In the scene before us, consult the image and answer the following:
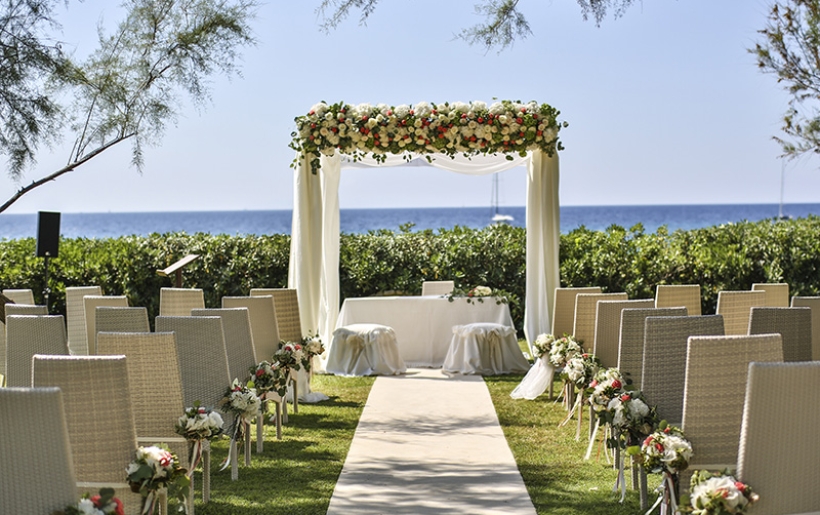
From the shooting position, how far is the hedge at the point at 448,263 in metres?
11.2

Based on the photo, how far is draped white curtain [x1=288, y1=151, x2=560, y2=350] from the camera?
9.20m

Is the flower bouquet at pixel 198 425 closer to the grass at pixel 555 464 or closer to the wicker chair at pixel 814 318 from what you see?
the grass at pixel 555 464

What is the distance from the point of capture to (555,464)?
5.65 m

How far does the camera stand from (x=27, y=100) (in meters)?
6.77

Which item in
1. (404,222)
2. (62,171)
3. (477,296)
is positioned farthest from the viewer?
(404,222)

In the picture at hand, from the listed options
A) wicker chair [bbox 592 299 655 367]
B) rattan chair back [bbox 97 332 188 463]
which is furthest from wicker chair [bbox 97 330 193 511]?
wicker chair [bbox 592 299 655 367]

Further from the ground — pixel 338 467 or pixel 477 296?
pixel 477 296

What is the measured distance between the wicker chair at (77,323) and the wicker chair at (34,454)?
15.6ft

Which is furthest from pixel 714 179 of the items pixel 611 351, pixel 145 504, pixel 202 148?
pixel 145 504

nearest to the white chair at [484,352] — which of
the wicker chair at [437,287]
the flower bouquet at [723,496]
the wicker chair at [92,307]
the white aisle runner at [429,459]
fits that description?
the white aisle runner at [429,459]

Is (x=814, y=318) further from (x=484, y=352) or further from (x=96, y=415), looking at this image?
(x=96, y=415)

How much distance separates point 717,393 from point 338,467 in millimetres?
2601

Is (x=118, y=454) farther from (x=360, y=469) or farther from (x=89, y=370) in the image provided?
(x=360, y=469)

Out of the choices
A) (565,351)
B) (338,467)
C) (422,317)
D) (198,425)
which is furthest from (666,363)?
(422,317)
